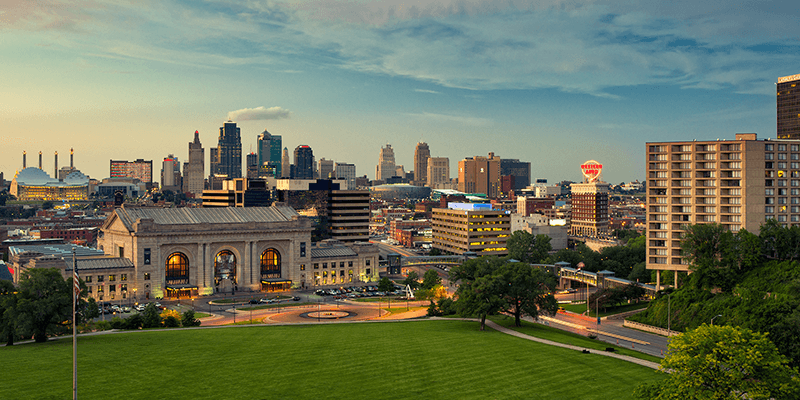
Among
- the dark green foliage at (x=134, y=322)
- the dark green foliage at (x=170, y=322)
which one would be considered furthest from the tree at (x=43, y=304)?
the dark green foliage at (x=170, y=322)

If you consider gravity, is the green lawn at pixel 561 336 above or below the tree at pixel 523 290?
below

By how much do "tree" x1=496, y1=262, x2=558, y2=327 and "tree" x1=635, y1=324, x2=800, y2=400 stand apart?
197ft

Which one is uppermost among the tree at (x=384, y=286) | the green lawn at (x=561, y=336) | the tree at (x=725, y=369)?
the tree at (x=725, y=369)

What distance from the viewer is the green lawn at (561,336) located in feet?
322

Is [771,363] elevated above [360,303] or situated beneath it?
elevated above

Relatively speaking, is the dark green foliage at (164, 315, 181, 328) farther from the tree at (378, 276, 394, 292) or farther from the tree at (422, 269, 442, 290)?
the tree at (378, 276, 394, 292)

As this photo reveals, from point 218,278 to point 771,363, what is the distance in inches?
6211

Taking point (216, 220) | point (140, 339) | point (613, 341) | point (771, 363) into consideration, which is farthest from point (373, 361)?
point (216, 220)

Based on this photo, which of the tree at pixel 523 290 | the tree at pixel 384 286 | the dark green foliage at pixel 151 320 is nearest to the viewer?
the dark green foliage at pixel 151 320

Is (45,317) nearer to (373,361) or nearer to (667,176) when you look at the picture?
(373,361)

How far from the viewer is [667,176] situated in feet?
509

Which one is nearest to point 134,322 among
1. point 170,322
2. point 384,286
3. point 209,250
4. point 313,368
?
point 170,322

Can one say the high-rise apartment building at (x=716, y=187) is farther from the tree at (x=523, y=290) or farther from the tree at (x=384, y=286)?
the tree at (x=384, y=286)

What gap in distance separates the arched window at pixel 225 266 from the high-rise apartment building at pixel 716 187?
113868 millimetres
